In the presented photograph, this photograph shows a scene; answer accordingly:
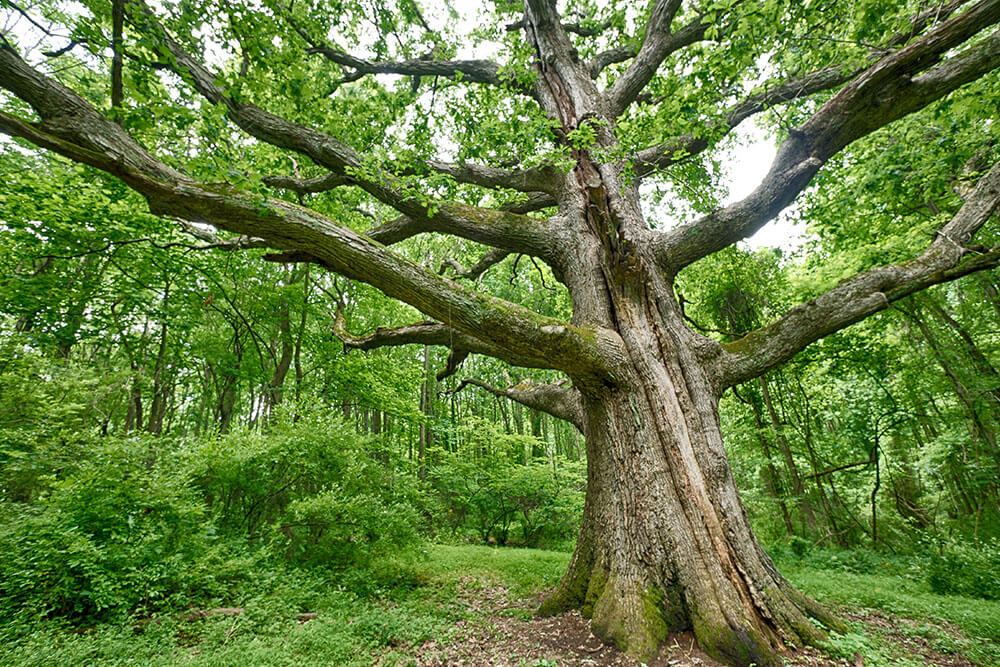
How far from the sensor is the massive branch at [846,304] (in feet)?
13.8

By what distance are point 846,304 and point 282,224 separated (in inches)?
226

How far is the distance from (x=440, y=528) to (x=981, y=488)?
35.8ft

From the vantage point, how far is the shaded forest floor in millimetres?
2891

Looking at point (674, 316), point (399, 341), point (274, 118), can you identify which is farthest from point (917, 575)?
point (274, 118)

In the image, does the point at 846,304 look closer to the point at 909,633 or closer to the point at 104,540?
the point at 909,633

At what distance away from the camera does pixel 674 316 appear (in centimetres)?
440

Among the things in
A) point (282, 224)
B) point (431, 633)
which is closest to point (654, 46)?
point (282, 224)

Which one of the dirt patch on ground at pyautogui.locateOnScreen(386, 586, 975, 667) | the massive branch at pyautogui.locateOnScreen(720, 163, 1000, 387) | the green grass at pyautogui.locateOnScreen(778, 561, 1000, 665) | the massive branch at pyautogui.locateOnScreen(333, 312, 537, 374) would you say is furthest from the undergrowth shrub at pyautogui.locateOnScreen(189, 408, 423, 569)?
the green grass at pyautogui.locateOnScreen(778, 561, 1000, 665)

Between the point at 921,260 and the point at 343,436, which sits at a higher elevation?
the point at 921,260

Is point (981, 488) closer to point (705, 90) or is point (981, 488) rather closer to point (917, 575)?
point (917, 575)

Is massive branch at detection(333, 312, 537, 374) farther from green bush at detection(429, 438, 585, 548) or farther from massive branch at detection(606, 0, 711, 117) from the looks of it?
green bush at detection(429, 438, 585, 548)

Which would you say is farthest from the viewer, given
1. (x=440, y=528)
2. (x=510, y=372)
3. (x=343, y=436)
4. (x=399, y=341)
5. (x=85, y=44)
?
(x=510, y=372)

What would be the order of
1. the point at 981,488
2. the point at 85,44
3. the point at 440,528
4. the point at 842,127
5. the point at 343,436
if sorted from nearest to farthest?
the point at 85,44 → the point at 842,127 → the point at 343,436 → the point at 981,488 → the point at 440,528

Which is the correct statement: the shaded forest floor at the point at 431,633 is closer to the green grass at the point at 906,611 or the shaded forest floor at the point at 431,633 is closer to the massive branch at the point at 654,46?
the green grass at the point at 906,611
